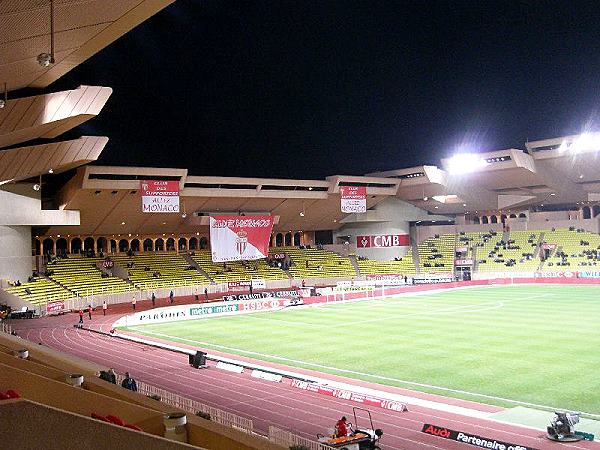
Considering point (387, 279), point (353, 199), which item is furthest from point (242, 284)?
point (387, 279)

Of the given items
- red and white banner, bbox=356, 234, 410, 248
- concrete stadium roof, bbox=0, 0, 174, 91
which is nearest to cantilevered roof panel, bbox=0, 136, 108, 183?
concrete stadium roof, bbox=0, 0, 174, 91

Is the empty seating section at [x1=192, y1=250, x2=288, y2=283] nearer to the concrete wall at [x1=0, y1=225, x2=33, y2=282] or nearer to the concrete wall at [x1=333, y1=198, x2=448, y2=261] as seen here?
the concrete wall at [x1=333, y1=198, x2=448, y2=261]

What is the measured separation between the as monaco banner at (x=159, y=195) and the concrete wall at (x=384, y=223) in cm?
2787

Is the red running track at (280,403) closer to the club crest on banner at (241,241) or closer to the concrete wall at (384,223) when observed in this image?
the club crest on banner at (241,241)

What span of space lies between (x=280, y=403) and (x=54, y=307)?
30990 millimetres

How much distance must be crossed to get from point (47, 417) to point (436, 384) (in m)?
17.0

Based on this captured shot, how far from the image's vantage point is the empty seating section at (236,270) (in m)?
61.6

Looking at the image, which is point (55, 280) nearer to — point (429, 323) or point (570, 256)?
point (429, 323)

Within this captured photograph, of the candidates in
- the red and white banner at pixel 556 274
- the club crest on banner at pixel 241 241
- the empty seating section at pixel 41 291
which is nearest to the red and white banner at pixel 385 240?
the red and white banner at pixel 556 274

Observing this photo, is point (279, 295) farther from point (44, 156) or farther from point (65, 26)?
point (65, 26)

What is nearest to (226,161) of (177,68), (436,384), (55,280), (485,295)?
(177,68)

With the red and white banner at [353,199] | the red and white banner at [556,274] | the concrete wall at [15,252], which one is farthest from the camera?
the red and white banner at [556,274]

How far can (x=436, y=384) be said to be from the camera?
64.8 feet

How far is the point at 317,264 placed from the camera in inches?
2761
